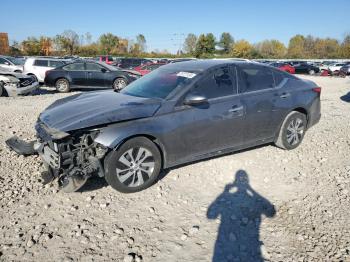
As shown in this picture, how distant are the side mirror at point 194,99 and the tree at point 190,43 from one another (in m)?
80.2

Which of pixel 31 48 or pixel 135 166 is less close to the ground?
pixel 31 48

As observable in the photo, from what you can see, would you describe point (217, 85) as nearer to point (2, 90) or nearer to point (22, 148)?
point (22, 148)

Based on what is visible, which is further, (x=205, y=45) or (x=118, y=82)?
(x=205, y=45)

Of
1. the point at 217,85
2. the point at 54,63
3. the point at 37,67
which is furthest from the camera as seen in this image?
the point at 54,63

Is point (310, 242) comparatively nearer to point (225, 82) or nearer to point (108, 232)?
point (108, 232)

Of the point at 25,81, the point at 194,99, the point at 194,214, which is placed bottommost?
the point at 194,214

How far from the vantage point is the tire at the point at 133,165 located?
3791 mm

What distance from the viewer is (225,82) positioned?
4742 millimetres

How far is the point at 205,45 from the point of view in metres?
74.7

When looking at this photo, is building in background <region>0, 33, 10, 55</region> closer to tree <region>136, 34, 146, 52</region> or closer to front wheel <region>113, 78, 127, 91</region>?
tree <region>136, 34, 146, 52</region>

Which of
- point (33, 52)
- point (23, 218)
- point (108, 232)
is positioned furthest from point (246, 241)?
point (33, 52)

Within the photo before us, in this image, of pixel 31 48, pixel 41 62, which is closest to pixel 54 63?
pixel 41 62

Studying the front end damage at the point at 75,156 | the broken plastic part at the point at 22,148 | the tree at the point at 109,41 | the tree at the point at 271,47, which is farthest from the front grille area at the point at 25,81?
the tree at the point at 271,47

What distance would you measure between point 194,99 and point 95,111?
4.25 ft
